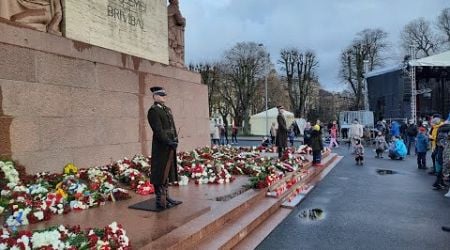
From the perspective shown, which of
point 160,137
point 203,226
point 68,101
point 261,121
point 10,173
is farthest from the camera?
point 261,121

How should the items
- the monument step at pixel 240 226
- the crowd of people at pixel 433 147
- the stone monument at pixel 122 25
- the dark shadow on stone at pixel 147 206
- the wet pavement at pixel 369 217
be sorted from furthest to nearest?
the crowd of people at pixel 433 147, the stone monument at pixel 122 25, the dark shadow on stone at pixel 147 206, the wet pavement at pixel 369 217, the monument step at pixel 240 226

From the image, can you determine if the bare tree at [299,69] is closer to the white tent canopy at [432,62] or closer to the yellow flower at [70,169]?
the white tent canopy at [432,62]

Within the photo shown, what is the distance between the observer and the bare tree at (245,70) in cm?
5131

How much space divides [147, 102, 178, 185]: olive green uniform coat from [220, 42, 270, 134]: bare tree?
44475 millimetres

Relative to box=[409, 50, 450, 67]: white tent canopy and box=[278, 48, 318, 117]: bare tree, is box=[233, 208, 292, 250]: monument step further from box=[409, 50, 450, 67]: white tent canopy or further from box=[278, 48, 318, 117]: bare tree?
box=[278, 48, 318, 117]: bare tree

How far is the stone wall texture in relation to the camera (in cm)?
696

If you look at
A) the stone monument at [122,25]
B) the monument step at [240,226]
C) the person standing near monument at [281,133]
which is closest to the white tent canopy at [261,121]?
the person standing near monument at [281,133]

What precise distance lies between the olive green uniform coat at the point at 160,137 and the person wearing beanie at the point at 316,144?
827 cm

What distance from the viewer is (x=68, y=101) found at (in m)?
8.06

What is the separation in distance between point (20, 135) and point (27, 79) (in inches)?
39.1

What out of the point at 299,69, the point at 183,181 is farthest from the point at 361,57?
the point at 183,181

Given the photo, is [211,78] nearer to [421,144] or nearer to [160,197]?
[421,144]

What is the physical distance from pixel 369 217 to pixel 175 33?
28.9 feet

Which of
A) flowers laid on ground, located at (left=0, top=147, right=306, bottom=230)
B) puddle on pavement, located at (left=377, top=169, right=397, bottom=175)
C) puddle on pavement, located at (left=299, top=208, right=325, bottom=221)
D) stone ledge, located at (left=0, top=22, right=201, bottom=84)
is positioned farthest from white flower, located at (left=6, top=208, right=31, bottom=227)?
puddle on pavement, located at (left=377, top=169, right=397, bottom=175)
